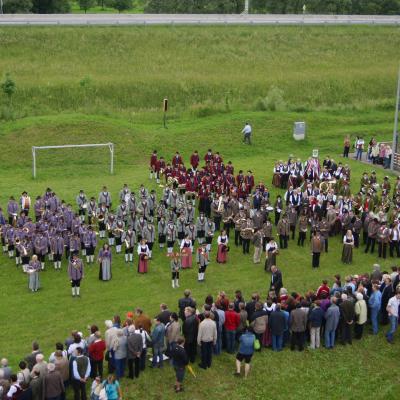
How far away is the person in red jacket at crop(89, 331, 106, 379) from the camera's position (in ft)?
49.9

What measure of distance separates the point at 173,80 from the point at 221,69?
6167 mm

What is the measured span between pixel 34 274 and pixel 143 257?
11.5ft

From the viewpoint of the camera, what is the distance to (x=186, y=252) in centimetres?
2294

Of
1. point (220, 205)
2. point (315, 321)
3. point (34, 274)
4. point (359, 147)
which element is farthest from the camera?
point (359, 147)

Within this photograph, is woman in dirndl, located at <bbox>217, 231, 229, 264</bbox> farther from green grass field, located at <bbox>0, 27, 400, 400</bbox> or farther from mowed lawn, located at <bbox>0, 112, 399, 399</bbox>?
green grass field, located at <bbox>0, 27, 400, 400</bbox>

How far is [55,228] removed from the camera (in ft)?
76.3

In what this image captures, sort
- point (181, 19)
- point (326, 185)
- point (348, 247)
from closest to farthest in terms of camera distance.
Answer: point (348, 247)
point (326, 185)
point (181, 19)

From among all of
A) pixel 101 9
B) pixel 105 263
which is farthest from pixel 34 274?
pixel 101 9

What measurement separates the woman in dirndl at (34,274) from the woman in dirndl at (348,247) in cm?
1016

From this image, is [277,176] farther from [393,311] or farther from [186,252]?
[393,311]

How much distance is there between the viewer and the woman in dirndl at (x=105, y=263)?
853 inches

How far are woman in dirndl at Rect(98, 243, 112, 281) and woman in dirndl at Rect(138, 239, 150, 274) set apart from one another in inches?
41.9

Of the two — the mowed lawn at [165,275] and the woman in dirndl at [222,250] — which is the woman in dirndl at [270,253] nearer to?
the mowed lawn at [165,275]

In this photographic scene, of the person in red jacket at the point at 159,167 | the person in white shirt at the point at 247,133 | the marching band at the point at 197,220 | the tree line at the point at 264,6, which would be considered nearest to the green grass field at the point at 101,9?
the tree line at the point at 264,6
